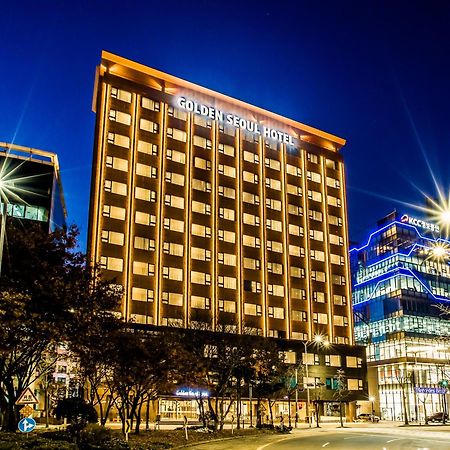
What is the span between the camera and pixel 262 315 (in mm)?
91875

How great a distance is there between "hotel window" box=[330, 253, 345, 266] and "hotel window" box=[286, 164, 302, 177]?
1596cm

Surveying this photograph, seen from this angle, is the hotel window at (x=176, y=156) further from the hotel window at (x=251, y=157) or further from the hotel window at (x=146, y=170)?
the hotel window at (x=251, y=157)

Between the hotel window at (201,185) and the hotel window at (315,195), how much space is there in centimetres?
2186

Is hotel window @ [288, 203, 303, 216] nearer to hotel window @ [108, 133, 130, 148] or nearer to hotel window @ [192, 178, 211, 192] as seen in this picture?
hotel window @ [192, 178, 211, 192]

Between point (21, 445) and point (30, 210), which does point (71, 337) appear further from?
point (30, 210)

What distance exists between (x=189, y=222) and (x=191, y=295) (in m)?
11.3

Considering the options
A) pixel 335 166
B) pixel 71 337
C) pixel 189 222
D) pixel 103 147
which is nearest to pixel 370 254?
pixel 335 166

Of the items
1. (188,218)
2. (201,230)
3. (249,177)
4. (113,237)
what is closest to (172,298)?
(201,230)

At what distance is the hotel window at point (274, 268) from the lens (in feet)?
313

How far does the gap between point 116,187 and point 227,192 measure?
19872mm

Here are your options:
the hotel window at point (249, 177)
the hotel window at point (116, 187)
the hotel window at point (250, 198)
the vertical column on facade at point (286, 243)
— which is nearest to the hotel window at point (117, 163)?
the hotel window at point (116, 187)

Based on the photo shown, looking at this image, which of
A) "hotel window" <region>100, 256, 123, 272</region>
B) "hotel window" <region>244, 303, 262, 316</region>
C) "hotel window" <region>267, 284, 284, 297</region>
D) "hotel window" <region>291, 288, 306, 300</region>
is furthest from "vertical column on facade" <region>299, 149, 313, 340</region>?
"hotel window" <region>100, 256, 123, 272</region>

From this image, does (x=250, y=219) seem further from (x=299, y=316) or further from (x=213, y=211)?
(x=299, y=316)

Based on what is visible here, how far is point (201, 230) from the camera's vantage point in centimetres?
8919
